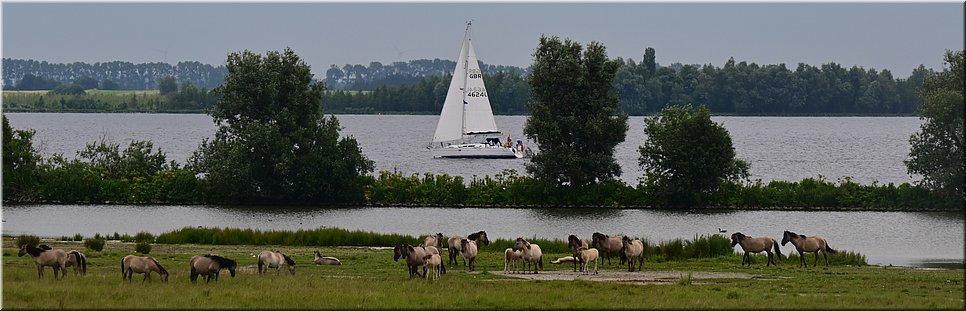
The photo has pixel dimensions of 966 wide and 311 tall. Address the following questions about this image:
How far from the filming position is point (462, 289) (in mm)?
26344

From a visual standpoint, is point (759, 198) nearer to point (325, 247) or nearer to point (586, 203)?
point (586, 203)

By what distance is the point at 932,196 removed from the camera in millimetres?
62906

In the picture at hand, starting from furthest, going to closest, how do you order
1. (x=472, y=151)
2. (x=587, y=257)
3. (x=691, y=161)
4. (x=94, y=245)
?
1. (x=472, y=151)
2. (x=691, y=161)
3. (x=94, y=245)
4. (x=587, y=257)

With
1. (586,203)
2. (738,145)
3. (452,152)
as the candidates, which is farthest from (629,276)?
(738,145)

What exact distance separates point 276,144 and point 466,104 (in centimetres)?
3241

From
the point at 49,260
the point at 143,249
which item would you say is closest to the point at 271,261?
the point at 49,260

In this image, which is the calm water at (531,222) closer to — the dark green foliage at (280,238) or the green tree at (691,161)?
the green tree at (691,161)

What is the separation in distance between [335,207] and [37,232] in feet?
59.7

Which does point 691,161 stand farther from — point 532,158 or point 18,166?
point 18,166

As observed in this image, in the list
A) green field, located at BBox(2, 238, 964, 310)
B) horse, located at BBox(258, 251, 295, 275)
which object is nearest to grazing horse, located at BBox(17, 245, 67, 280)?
green field, located at BBox(2, 238, 964, 310)

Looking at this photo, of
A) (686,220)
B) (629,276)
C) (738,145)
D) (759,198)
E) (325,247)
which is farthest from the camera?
(738,145)

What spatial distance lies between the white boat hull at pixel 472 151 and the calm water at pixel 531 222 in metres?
40.6

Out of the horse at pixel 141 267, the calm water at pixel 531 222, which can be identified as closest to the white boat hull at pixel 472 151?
the calm water at pixel 531 222

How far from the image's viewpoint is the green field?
23.6 m
